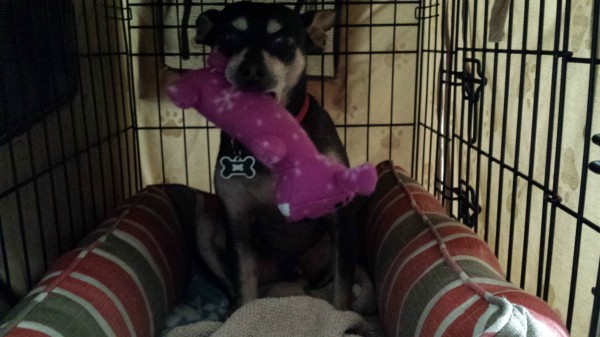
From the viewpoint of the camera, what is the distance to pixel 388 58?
209cm

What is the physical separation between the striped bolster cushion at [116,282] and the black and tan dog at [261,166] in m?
→ 0.20

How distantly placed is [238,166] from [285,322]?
359mm

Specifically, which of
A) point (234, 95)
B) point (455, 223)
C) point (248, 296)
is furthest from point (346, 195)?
point (248, 296)

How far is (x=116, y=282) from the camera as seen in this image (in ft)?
3.84

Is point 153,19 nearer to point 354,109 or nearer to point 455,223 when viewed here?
point 354,109

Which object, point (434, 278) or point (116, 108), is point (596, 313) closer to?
point (434, 278)

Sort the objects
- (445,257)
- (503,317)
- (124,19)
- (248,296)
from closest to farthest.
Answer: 1. (503,317)
2. (445,257)
3. (248,296)
4. (124,19)

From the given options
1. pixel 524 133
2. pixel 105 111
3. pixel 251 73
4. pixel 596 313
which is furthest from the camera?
pixel 105 111

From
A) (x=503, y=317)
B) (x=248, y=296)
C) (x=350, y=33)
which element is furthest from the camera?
(x=350, y=33)

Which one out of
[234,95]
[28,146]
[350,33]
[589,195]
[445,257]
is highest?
[350,33]

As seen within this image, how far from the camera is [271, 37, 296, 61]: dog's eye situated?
1221mm

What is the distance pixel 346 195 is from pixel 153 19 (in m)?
1.32

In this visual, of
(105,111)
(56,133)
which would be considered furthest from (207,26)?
(105,111)

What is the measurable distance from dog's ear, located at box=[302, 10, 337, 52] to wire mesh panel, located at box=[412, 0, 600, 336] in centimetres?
38
